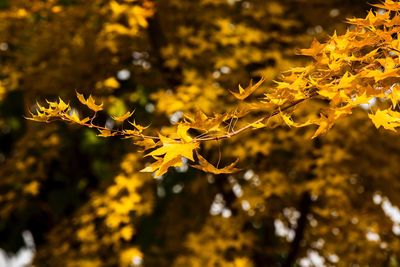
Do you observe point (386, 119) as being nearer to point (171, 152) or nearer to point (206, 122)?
point (206, 122)

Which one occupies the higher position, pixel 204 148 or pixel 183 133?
pixel 183 133

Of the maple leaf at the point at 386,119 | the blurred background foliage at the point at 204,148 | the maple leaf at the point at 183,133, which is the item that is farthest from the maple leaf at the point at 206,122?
the blurred background foliage at the point at 204,148

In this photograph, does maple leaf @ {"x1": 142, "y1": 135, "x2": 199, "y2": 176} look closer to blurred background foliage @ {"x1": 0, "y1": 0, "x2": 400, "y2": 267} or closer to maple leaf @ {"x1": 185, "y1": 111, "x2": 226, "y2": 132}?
maple leaf @ {"x1": 185, "y1": 111, "x2": 226, "y2": 132}

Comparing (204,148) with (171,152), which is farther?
(204,148)

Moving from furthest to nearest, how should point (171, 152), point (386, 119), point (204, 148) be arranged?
1. point (204, 148)
2. point (386, 119)
3. point (171, 152)

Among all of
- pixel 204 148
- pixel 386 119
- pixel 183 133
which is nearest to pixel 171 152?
pixel 183 133

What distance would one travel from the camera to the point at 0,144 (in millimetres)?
8703

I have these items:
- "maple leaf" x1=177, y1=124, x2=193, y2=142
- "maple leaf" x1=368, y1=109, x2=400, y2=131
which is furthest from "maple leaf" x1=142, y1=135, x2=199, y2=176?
"maple leaf" x1=368, y1=109, x2=400, y2=131

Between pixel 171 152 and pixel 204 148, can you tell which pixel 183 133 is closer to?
pixel 171 152

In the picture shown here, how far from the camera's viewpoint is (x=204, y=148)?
582cm

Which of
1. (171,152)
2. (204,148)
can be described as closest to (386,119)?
(171,152)

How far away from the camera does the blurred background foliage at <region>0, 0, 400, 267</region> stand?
5469mm

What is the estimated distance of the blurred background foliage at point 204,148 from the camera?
5.47 metres

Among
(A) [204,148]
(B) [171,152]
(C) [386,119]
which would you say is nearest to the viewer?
(B) [171,152]
